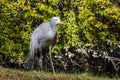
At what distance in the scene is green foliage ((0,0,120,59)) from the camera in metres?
13.2

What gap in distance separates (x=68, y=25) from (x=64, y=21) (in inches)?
8.8

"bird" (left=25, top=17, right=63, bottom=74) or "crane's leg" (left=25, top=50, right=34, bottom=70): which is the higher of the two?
"bird" (left=25, top=17, right=63, bottom=74)

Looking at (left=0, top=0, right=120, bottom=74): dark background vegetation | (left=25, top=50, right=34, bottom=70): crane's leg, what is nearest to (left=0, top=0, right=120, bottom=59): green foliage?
(left=0, top=0, right=120, bottom=74): dark background vegetation

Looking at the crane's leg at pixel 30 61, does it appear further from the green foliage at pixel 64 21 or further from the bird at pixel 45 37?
the green foliage at pixel 64 21

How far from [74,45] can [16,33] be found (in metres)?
1.78

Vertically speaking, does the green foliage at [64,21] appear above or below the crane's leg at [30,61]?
above

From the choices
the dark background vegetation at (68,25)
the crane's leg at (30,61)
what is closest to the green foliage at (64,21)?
the dark background vegetation at (68,25)

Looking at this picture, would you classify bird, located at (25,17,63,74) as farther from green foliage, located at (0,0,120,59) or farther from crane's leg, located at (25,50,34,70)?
green foliage, located at (0,0,120,59)

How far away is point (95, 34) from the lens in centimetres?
1345

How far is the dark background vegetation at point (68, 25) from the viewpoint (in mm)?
13234

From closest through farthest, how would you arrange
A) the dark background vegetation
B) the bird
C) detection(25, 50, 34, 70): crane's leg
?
the bird
detection(25, 50, 34, 70): crane's leg
the dark background vegetation

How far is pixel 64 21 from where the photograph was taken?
45.2 ft

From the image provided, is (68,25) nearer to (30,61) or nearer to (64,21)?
(64,21)

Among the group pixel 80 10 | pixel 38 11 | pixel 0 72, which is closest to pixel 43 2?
pixel 38 11
